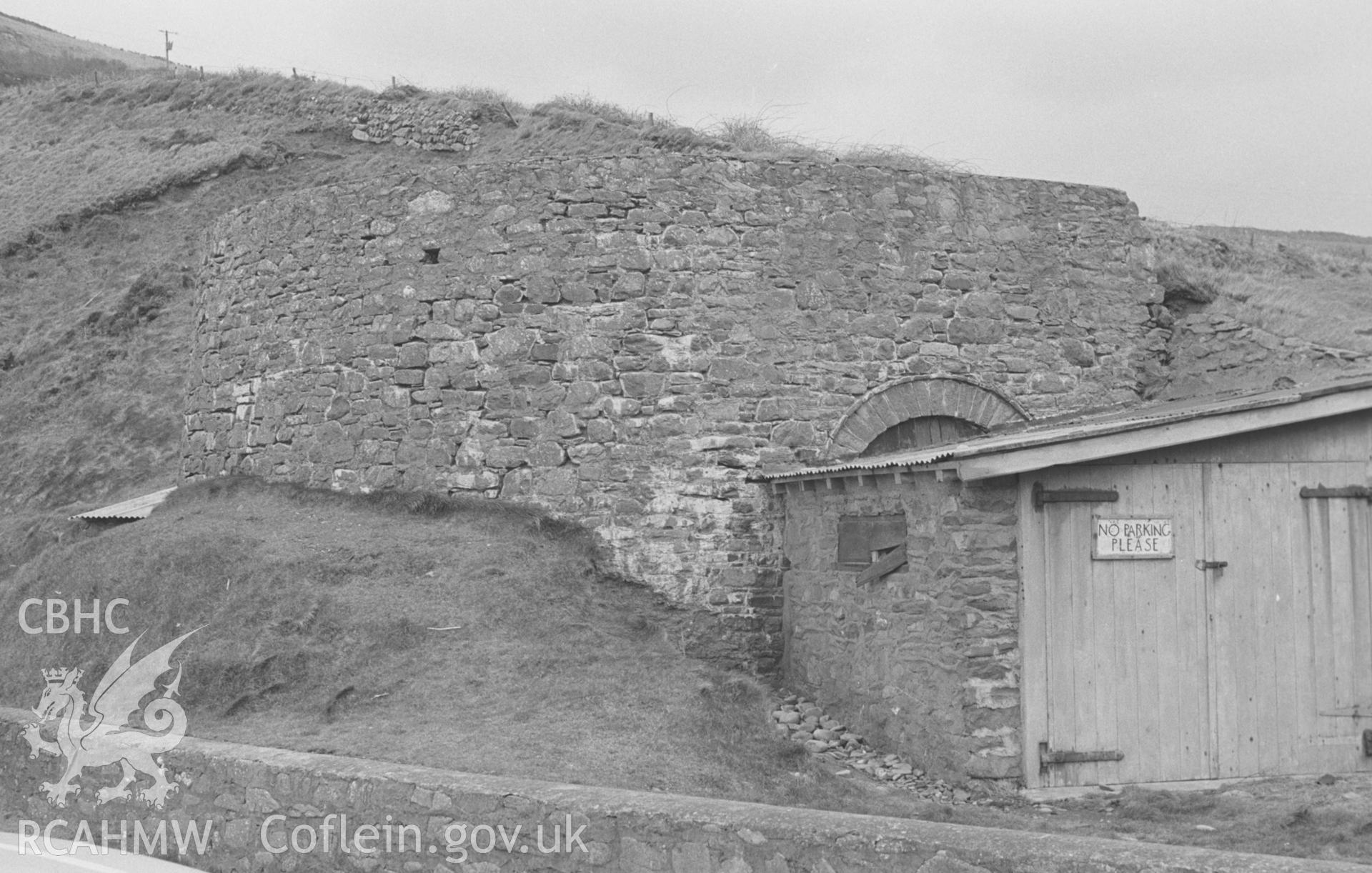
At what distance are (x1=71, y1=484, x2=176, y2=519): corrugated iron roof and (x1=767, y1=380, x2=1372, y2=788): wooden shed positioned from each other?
8.28 m

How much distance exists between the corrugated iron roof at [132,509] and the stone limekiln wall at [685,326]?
2.11 m

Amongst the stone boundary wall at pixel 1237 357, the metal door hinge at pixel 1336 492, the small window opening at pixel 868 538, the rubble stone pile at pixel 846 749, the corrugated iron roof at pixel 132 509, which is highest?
the stone boundary wall at pixel 1237 357

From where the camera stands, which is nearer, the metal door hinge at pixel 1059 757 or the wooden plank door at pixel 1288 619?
the metal door hinge at pixel 1059 757

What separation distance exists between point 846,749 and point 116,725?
15.6ft

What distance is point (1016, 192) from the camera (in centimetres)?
1211

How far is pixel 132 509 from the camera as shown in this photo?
13688mm

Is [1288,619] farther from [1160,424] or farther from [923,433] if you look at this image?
[923,433]

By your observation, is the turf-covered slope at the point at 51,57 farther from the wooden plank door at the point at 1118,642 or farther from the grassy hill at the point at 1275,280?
the wooden plank door at the point at 1118,642

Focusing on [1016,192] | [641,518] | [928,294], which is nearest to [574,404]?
[641,518]

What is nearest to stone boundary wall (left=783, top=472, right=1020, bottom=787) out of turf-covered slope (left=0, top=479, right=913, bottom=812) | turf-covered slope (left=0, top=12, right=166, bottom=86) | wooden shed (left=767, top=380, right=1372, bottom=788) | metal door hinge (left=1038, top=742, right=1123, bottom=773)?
wooden shed (left=767, top=380, right=1372, bottom=788)

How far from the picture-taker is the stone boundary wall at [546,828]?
195 inches

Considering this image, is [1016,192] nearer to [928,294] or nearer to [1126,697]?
[928,294]

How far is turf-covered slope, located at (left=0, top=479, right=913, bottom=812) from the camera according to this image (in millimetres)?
8195

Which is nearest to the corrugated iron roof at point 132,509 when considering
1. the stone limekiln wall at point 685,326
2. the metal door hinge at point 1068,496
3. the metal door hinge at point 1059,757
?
the stone limekiln wall at point 685,326
